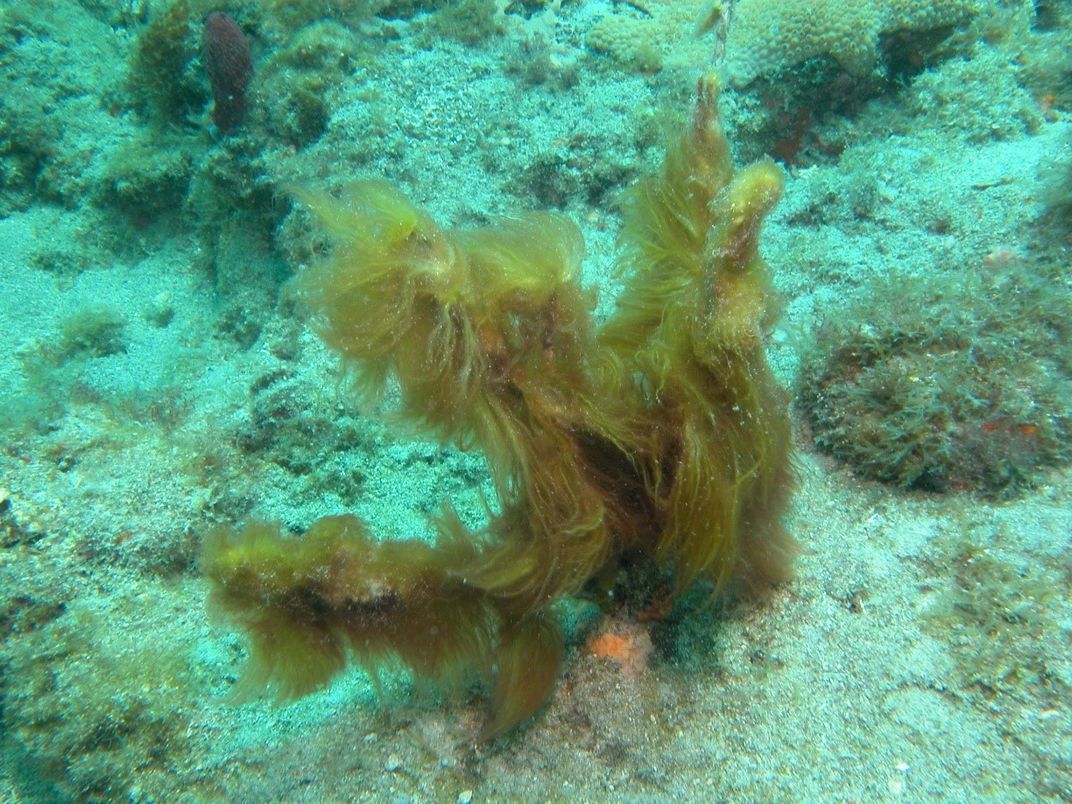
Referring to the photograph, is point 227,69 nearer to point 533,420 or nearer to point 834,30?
point 834,30

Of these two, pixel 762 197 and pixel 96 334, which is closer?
pixel 762 197

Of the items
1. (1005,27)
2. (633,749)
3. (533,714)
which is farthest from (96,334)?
(1005,27)

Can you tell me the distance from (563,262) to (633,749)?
77.3 inches

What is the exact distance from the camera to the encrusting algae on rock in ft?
5.83

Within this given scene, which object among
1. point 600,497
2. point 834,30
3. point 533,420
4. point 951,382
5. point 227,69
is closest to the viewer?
point 533,420

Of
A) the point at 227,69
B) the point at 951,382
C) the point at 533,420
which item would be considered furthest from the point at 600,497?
the point at 227,69

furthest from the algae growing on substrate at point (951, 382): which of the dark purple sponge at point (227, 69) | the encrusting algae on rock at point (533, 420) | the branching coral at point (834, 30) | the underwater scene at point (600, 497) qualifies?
the dark purple sponge at point (227, 69)

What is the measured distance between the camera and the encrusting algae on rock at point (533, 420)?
1776mm

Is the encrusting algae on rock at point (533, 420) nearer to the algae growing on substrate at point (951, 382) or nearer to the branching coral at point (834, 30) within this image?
the algae growing on substrate at point (951, 382)

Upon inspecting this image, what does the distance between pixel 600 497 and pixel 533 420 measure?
437 millimetres

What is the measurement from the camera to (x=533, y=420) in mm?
2041

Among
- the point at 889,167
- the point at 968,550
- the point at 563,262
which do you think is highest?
the point at 563,262

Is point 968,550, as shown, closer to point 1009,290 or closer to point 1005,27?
point 1009,290

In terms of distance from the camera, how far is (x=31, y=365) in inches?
240
